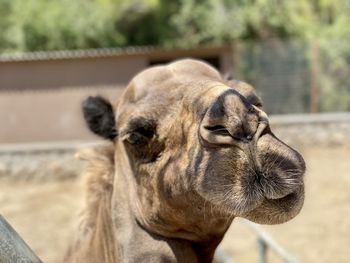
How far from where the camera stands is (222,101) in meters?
2.10

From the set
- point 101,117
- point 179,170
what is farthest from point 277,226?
point 179,170

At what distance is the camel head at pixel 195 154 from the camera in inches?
78.4

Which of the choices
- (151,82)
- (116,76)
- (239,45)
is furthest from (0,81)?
(151,82)

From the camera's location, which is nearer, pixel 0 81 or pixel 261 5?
pixel 0 81

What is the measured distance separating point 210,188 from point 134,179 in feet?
2.28

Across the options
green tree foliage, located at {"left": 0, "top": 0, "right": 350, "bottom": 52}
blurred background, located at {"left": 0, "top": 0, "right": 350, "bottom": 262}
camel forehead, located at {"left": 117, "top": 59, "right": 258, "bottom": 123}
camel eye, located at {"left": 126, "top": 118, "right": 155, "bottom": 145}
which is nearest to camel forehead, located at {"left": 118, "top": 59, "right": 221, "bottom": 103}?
camel forehead, located at {"left": 117, "top": 59, "right": 258, "bottom": 123}

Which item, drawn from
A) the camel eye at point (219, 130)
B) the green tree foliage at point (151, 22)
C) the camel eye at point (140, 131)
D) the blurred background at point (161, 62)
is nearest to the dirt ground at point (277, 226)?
the blurred background at point (161, 62)

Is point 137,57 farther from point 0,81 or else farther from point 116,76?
point 0,81

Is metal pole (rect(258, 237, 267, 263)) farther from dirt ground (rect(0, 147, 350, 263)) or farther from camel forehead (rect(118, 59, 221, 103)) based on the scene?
camel forehead (rect(118, 59, 221, 103))

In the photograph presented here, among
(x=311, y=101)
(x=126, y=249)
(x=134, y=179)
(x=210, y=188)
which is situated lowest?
(x=311, y=101)

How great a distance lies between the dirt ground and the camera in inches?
328

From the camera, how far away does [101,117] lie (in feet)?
9.71

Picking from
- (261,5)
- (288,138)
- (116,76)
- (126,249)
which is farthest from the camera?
(261,5)

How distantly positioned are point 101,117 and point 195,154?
2.79 ft
